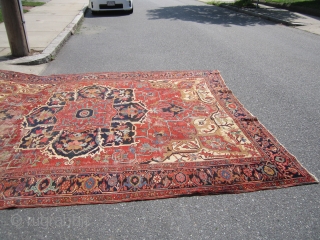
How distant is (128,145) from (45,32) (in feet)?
21.0

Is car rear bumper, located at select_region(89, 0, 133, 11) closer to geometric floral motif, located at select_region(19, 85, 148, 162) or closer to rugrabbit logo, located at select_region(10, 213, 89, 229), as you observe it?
geometric floral motif, located at select_region(19, 85, 148, 162)

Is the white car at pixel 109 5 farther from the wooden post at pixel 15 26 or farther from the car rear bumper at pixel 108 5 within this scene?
the wooden post at pixel 15 26

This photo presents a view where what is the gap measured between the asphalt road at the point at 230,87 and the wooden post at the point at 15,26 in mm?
828

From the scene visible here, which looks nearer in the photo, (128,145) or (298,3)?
(128,145)

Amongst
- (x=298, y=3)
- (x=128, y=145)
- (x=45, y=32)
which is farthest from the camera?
(x=298, y=3)

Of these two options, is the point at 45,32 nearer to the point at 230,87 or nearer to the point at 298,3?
the point at 230,87

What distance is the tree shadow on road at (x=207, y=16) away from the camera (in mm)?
10930

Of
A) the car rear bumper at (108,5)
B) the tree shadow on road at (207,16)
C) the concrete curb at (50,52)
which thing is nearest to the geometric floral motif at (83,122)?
the concrete curb at (50,52)

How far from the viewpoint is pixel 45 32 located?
7992mm

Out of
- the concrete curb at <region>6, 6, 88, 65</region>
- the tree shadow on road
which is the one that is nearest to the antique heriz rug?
the concrete curb at <region>6, 6, 88, 65</region>

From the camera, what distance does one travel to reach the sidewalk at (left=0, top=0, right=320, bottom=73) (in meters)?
5.88

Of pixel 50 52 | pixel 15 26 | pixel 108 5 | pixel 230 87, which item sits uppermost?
pixel 15 26

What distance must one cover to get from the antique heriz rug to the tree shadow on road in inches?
285

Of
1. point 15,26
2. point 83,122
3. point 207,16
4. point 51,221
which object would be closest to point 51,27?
point 15,26
